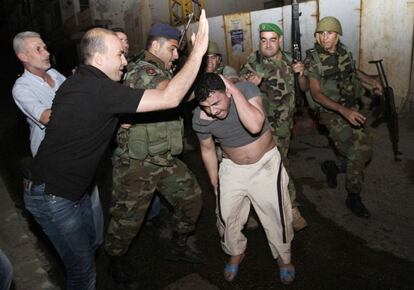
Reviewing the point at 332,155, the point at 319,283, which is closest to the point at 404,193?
the point at 332,155

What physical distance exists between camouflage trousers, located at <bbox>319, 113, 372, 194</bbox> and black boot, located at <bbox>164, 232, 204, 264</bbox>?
195 centimetres

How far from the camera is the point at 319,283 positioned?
306cm

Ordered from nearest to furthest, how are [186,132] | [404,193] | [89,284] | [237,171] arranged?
[89,284] < [237,171] < [404,193] < [186,132]

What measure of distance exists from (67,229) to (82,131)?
0.69m

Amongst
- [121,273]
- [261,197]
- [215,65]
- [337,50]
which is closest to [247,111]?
[261,197]

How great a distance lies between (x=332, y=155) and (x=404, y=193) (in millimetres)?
1578

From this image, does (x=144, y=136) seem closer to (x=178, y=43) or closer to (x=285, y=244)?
(x=178, y=43)

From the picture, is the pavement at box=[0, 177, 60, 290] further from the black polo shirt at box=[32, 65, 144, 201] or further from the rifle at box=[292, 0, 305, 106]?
the rifle at box=[292, 0, 305, 106]

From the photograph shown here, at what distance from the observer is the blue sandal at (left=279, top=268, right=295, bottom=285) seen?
122 inches

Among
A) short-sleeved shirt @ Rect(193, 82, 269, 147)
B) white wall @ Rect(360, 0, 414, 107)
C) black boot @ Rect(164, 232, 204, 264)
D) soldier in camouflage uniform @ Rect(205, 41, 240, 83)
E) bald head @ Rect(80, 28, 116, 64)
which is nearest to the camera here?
bald head @ Rect(80, 28, 116, 64)

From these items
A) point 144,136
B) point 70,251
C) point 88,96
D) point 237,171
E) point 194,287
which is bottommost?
point 194,287

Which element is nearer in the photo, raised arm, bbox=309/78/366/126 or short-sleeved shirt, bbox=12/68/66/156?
short-sleeved shirt, bbox=12/68/66/156

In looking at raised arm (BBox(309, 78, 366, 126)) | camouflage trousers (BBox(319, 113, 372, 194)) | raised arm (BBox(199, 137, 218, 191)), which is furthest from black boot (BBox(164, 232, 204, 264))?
raised arm (BBox(309, 78, 366, 126))

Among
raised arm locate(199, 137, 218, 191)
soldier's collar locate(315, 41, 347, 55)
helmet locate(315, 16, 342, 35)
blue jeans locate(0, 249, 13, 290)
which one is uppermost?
helmet locate(315, 16, 342, 35)
